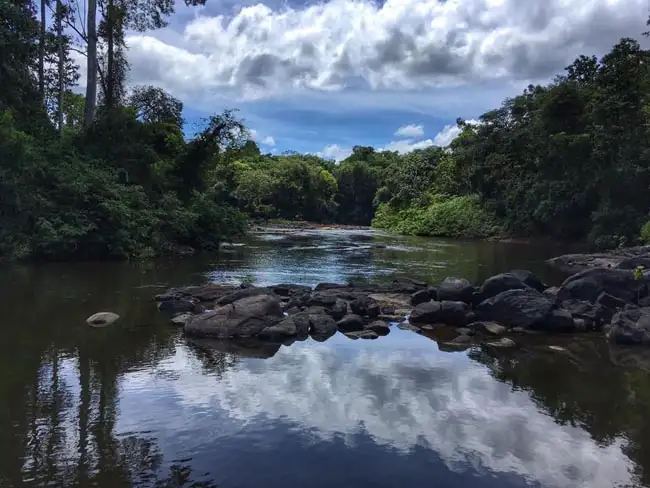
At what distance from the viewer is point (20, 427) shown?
20.7ft

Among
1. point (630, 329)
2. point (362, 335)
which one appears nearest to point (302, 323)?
point (362, 335)

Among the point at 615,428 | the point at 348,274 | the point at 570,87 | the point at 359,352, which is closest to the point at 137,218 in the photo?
the point at 348,274

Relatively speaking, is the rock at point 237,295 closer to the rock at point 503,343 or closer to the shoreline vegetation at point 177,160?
the rock at point 503,343

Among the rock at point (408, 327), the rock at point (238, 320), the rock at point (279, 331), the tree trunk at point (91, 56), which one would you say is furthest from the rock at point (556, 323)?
the tree trunk at point (91, 56)

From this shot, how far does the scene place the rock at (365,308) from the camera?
13169mm

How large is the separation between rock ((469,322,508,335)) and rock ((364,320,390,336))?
1.83m

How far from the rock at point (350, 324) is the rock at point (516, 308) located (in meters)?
2.90

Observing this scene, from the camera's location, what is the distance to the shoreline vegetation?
2125 centimetres

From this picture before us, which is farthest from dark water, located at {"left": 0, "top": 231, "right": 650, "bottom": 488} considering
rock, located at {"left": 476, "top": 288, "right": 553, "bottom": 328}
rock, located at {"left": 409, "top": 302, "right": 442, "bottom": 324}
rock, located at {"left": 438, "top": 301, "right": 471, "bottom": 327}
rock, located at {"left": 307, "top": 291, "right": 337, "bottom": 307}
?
rock, located at {"left": 307, "top": 291, "right": 337, "bottom": 307}

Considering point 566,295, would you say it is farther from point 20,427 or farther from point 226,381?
point 20,427

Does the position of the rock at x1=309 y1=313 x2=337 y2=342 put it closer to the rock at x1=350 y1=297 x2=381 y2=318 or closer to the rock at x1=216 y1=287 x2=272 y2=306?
the rock at x1=350 y1=297 x2=381 y2=318

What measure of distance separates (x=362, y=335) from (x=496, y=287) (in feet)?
14.3

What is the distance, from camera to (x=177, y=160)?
2927 centimetres

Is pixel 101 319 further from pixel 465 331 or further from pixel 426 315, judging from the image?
pixel 465 331
